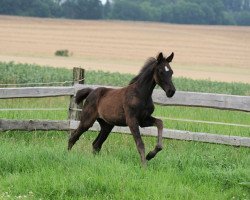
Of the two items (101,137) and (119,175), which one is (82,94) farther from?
(119,175)

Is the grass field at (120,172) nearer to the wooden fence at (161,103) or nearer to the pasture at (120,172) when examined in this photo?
the pasture at (120,172)

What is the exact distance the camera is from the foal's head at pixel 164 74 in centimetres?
896

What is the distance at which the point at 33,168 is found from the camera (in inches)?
337

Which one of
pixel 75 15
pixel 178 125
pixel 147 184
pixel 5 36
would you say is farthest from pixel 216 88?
pixel 75 15

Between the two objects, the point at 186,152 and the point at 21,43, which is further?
the point at 21,43

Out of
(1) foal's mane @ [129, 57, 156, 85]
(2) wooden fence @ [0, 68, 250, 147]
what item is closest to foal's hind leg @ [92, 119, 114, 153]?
(2) wooden fence @ [0, 68, 250, 147]

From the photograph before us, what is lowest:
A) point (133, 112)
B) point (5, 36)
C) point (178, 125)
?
point (5, 36)

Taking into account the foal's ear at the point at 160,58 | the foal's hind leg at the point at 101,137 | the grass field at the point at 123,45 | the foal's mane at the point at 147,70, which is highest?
the foal's ear at the point at 160,58

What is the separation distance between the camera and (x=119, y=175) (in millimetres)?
8016

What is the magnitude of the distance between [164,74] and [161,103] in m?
2.55

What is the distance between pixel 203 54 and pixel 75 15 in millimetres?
47295

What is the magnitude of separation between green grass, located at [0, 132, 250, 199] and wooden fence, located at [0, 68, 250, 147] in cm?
52

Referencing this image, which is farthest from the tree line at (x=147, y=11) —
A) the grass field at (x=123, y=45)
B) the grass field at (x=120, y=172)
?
the grass field at (x=120, y=172)

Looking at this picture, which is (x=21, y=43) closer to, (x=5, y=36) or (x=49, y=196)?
(x=5, y=36)
